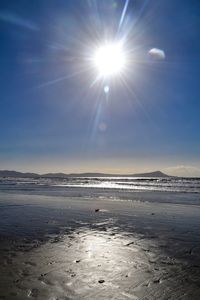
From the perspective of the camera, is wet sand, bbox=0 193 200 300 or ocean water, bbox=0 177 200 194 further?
ocean water, bbox=0 177 200 194

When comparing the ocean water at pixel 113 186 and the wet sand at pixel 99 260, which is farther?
the ocean water at pixel 113 186

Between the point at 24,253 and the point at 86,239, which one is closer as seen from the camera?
the point at 24,253

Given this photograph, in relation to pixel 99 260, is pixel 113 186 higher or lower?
higher

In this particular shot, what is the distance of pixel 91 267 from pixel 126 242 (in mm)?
3302

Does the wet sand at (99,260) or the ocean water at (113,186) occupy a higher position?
the ocean water at (113,186)

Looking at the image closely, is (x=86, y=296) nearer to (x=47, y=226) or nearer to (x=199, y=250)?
(x=199, y=250)

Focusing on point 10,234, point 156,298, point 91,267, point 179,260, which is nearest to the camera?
point 156,298

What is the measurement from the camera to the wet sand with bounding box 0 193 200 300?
6258mm

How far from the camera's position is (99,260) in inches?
330

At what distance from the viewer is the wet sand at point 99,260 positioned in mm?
6258

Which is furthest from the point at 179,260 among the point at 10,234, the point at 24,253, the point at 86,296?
the point at 10,234

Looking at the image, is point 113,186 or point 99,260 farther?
point 113,186

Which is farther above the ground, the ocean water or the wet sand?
the ocean water

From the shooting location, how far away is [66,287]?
20.9 feet
